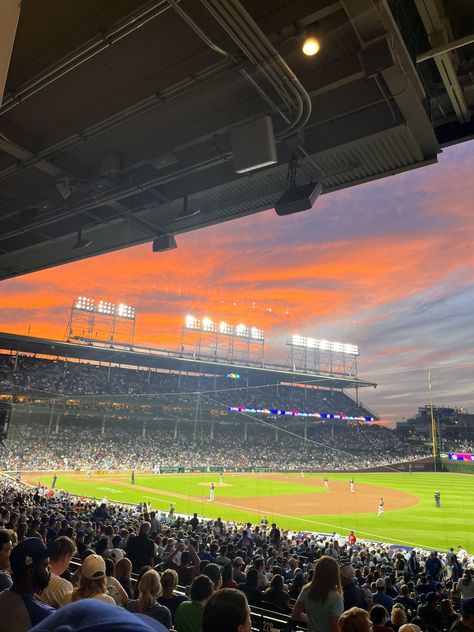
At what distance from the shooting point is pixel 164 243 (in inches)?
354

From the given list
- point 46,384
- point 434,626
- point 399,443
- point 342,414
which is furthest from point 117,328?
point 434,626

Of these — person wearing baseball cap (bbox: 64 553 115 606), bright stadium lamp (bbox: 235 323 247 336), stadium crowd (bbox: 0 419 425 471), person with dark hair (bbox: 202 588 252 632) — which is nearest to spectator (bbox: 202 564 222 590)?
person wearing baseball cap (bbox: 64 553 115 606)

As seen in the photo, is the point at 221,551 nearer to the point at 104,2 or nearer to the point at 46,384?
the point at 104,2

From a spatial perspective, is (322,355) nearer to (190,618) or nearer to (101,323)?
(101,323)

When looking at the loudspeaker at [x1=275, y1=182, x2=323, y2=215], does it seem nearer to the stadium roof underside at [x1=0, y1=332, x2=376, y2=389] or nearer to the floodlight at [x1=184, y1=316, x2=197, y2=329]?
the stadium roof underside at [x1=0, y1=332, x2=376, y2=389]

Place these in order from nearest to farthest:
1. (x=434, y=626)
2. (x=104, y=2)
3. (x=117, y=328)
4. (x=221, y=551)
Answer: (x=104, y=2), (x=434, y=626), (x=221, y=551), (x=117, y=328)

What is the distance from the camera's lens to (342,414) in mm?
57344

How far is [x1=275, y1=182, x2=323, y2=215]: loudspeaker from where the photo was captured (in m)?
6.34

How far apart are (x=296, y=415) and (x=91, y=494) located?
2455 cm

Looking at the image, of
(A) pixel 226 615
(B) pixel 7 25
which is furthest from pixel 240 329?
(A) pixel 226 615

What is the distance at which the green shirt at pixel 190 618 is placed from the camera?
3.59m

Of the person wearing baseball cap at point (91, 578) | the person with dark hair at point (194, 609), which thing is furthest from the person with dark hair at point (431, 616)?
the person wearing baseball cap at point (91, 578)

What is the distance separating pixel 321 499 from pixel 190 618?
32.6 meters

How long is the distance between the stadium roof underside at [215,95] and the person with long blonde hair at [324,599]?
454cm
